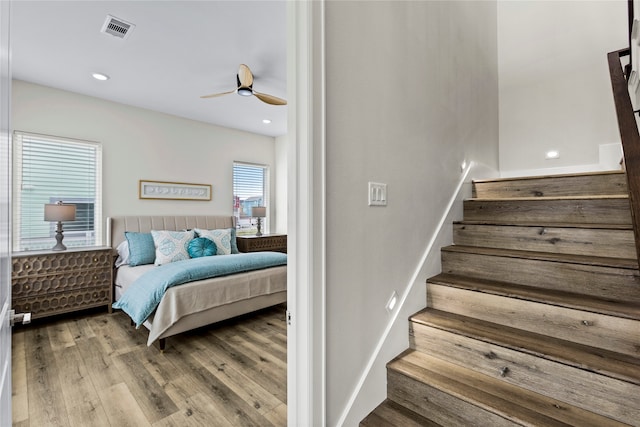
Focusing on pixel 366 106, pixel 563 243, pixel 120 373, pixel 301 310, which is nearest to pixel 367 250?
pixel 301 310

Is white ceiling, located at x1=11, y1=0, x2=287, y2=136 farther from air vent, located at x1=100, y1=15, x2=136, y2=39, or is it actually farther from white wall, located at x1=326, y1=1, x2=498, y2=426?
white wall, located at x1=326, y1=1, x2=498, y2=426

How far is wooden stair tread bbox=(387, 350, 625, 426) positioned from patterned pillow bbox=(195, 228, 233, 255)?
3.04 m

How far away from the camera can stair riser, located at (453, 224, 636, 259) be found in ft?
5.30

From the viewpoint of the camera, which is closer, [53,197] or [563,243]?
[563,243]

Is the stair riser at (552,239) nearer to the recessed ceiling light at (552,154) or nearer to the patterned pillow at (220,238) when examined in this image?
the recessed ceiling light at (552,154)

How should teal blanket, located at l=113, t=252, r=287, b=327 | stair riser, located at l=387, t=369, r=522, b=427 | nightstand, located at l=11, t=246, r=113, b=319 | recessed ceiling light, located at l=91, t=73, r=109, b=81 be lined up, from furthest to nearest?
recessed ceiling light, located at l=91, t=73, r=109, b=81
nightstand, located at l=11, t=246, r=113, b=319
teal blanket, located at l=113, t=252, r=287, b=327
stair riser, located at l=387, t=369, r=522, b=427

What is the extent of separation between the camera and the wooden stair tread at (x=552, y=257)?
147cm

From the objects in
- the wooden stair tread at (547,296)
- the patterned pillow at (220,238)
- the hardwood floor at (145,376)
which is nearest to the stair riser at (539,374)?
the wooden stair tread at (547,296)

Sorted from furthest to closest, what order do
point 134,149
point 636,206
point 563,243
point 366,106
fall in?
point 134,149, point 563,243, point 366,106, point 636,206

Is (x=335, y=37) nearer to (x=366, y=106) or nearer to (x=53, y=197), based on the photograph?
(x=366, y=106)

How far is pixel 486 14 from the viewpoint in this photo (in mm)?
3119

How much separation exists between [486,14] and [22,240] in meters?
5.59

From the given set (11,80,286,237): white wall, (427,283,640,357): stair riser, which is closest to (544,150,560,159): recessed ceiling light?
(427,283,640,357): stair riser

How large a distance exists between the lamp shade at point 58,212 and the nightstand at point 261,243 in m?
2.17
